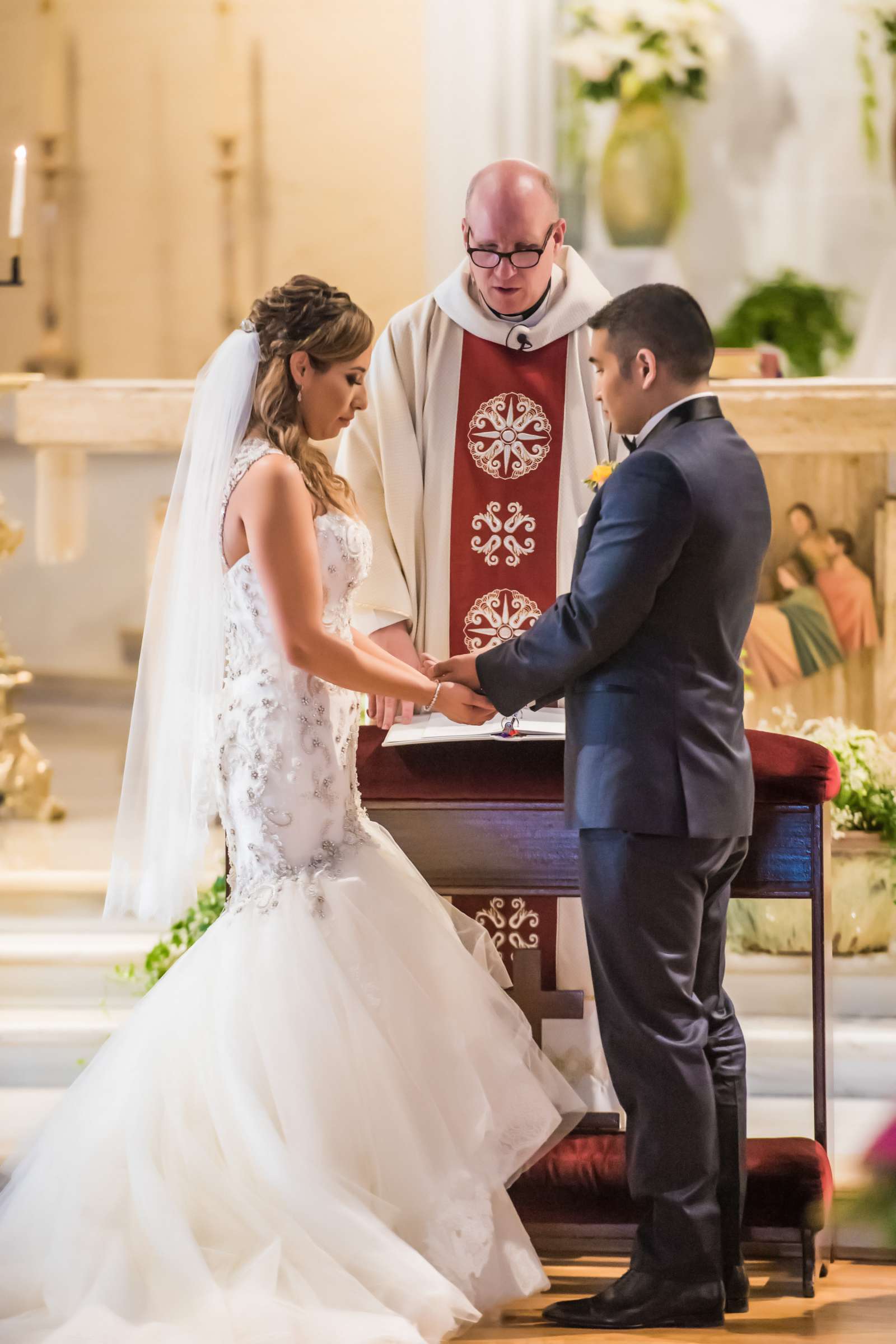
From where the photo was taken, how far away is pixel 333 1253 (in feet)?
8.43

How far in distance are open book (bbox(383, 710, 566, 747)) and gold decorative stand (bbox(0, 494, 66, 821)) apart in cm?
301

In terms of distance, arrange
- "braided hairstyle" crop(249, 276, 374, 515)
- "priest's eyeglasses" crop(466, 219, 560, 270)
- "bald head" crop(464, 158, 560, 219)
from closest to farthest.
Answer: "braided hairstyle" crop(249, 276, 374, 515) → "bald head" crop(464, 158, 560, 219) → "priest's eyeglasses" crop(466, 219, 560, 270)

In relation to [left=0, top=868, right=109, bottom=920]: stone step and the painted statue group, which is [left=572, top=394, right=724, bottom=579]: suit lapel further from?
[left=0, top=868, right=109, bottom=920]: stone step

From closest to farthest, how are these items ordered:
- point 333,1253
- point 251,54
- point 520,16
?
1. point 333,1253
2. point 520,16
3. point 251,54

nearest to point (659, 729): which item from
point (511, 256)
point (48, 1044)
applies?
point (511, 256)

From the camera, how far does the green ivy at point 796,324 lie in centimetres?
602

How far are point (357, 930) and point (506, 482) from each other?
146 centimetres

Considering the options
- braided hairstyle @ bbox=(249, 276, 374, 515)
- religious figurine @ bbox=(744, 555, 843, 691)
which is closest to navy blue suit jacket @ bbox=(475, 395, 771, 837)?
braided hairstyle @ bbox=(249, 276, 374, 515)

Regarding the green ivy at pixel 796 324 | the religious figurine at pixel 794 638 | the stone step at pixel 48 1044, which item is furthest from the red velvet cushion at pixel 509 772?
the green ivy at pixel 796 324

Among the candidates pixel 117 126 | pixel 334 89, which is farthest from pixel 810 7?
pixel 117 126

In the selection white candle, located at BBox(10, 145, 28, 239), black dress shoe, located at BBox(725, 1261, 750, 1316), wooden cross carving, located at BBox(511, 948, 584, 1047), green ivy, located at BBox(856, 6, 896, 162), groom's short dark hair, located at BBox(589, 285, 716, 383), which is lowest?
black dress shoe, located at BBox(725, 1261, 750, 1316)

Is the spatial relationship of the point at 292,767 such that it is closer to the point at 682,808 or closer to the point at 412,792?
the point at 412,792

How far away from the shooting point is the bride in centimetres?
255

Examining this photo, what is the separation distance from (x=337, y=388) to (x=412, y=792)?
826 mm
